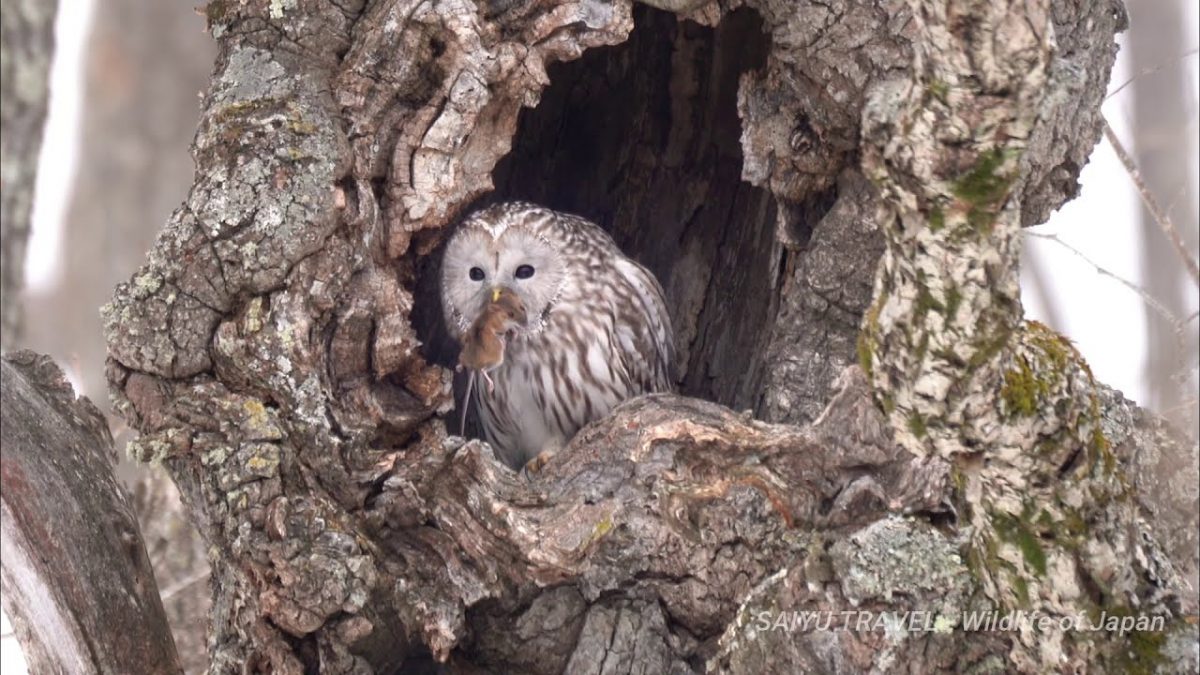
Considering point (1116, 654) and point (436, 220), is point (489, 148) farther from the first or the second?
point (1116, 654)

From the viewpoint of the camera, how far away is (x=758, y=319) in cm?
477

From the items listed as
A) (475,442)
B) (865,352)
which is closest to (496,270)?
Answer: (475,442)

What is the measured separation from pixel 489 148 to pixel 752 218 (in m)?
1.11

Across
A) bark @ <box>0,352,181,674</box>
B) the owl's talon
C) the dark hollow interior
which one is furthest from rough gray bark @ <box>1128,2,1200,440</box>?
bark @ <box>0,352,181,674</box>

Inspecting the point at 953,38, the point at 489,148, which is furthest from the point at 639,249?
the point at 953,38

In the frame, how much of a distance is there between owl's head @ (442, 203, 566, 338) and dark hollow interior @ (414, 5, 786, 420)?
12 cm

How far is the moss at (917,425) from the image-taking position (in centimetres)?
284

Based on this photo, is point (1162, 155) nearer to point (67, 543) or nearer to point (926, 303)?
point (926, 303)

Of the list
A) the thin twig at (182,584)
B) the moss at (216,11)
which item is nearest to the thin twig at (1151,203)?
the moss at (216,11)

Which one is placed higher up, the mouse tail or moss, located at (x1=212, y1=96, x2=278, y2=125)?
moss, located at (x1=212, y1=96, x2=278, y2=125)

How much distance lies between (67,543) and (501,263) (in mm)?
1899

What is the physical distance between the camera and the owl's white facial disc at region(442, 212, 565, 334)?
4922 millimetres

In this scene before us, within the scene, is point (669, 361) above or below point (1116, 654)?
above

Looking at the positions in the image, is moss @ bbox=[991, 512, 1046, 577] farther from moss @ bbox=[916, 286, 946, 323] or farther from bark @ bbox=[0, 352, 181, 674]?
bark @ bbox=[0, 352, 181, 674]
